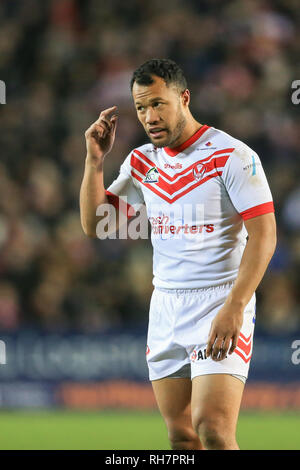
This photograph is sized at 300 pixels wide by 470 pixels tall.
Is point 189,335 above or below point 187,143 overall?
below

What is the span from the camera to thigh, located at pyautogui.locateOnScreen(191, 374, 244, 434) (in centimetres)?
361

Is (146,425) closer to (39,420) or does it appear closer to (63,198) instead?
(39,420)

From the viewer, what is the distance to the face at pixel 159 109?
389cm

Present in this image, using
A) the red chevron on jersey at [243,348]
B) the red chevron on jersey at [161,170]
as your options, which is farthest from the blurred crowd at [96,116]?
the red chevron on jersey at [243,348]

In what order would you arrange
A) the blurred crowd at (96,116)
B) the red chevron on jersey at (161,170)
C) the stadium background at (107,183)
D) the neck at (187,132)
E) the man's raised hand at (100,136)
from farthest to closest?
the blurred crowd at (96,116), the stadium background at (107,183), the man's raised hand at (100,136), the neck at (187,132), the red chevron on jersey at (161,170)

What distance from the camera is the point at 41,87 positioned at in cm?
1105

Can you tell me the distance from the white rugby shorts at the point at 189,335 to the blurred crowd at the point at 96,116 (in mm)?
4396

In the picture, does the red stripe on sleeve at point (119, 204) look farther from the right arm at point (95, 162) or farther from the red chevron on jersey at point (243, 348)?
the red chevron on jersey at point (243, 348)

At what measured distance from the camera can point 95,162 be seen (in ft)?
13.8

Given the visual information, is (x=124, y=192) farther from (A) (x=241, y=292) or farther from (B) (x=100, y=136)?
(A) (x=241, y=292)

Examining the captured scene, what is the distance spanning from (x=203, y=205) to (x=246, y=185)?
256 millimetres

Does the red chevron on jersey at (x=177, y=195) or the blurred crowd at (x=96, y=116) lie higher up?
the blurred crowd at (x=96, y=116)

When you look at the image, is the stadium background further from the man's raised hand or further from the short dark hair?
the short dark hair

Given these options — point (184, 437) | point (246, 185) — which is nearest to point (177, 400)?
point (184, 437)
